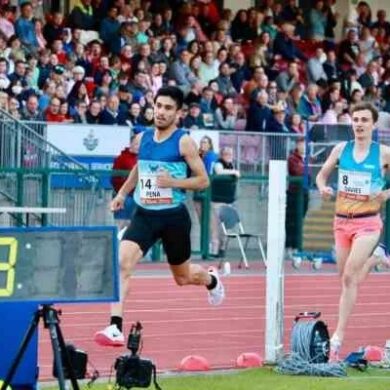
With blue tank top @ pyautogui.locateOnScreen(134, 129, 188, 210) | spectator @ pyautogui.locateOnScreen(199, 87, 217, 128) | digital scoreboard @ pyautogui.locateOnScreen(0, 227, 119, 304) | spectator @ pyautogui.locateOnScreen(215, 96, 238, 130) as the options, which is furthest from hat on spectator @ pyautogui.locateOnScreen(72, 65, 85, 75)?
digital scoreboard @ pyautogui.locateOnScreen(0, 227, 119, 304)

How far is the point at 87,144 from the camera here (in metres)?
24.3

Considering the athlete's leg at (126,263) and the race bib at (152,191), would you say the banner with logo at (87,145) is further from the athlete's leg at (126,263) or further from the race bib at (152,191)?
the athlete's leg at (126,263)

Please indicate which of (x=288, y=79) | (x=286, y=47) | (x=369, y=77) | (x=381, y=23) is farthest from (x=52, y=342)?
(x=381, y=23)

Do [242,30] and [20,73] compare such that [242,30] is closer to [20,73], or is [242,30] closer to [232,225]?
[232,225]

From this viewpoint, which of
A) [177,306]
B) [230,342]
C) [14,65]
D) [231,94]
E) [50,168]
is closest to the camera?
[230,342]

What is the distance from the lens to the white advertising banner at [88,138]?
2383 centimetres

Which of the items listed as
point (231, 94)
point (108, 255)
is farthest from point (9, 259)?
point (231, 94)

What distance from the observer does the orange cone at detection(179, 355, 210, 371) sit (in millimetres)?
12297

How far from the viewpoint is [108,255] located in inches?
370

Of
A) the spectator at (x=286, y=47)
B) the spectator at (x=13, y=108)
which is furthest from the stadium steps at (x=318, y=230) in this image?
the spectator at (x=286, y=47)

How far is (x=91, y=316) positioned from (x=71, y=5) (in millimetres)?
14005

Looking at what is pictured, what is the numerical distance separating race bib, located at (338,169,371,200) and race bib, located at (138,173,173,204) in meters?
1.41

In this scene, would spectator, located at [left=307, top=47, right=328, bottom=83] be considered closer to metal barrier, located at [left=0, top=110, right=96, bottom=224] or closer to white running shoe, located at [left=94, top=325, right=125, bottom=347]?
metal barrier, located at [left=0, top=110, right=96, bottom=224]

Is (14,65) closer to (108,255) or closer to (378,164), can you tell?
(378,164)
